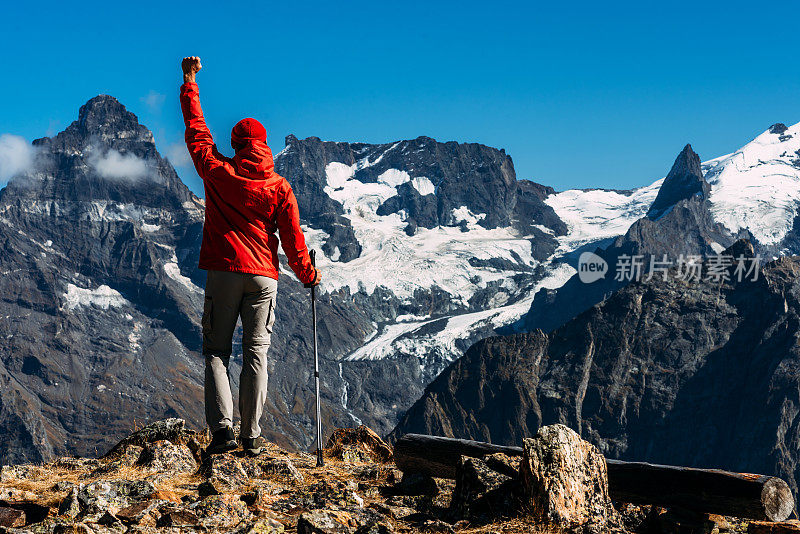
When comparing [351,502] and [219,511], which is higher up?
[219,511]

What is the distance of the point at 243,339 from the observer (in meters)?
12.5

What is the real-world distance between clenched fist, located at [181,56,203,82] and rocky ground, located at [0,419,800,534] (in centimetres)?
558

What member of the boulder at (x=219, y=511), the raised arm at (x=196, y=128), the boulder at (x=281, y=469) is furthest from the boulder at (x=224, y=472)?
the raised arm at (x=196, y=128)

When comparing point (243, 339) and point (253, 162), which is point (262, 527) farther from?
point (253, 162)

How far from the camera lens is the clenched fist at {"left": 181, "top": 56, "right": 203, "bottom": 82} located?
13281 millimetres

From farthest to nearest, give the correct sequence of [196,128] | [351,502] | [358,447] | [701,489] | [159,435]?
[358,447] → [159,435] → [196,128] → [351,502] → [701,489]

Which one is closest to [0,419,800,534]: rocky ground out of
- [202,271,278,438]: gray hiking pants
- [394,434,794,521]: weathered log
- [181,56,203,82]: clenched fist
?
[394,434,794,521]: weathered log

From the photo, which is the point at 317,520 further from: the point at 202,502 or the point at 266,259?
the point at 266,259

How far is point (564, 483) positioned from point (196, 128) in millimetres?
7293

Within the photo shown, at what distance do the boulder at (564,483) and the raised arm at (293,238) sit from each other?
4.55 metres

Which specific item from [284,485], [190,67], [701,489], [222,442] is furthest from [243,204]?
[701,489]

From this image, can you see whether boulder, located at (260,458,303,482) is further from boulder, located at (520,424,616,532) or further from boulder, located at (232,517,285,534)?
boulder, located at (520,424,616,532)

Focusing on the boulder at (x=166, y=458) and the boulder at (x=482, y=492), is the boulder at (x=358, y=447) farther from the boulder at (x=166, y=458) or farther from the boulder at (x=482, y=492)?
the boulder at (x=482, y=492)

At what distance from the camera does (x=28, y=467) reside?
14062 millimetres
